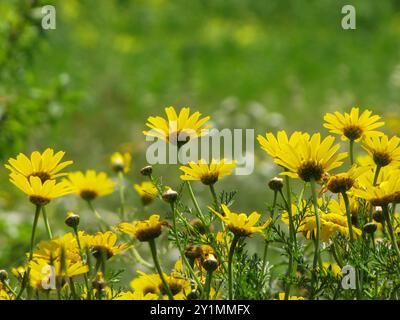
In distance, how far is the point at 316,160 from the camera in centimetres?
99

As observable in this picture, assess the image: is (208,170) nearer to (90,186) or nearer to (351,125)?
(351,125)

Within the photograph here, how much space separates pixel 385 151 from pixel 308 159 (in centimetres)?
15

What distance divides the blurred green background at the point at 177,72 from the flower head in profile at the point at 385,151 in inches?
49.9

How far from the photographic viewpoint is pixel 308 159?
99 cm

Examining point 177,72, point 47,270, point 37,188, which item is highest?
point 177,72

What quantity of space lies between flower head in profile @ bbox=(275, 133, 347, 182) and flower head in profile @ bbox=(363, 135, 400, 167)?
0.11 metres

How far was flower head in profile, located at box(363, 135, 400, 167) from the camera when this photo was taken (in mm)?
1069

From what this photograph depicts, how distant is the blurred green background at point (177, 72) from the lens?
2.43 metres

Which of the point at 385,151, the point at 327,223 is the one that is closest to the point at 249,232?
the point at 327,223

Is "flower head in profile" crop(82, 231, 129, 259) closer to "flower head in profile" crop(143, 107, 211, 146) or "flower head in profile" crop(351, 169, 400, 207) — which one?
"flower head in profile" crop(143, 107, 211, 146)

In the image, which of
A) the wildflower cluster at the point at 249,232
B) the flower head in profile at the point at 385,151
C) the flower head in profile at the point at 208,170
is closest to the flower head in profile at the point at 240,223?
the wildflower cluster at the point at 249,232

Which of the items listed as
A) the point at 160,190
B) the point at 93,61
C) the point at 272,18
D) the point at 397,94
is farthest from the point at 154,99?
the point at 160,190

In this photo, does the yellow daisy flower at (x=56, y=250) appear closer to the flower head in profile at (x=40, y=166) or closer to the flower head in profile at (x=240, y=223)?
the flower head in profile at (x=40, y=166)

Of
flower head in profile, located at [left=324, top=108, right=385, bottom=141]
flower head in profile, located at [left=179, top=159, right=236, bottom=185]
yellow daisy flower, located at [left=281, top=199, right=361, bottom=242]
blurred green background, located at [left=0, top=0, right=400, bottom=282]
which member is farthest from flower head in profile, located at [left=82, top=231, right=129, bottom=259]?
blurred green background, located at [left=0, top=0, right=400, bottom=282]
